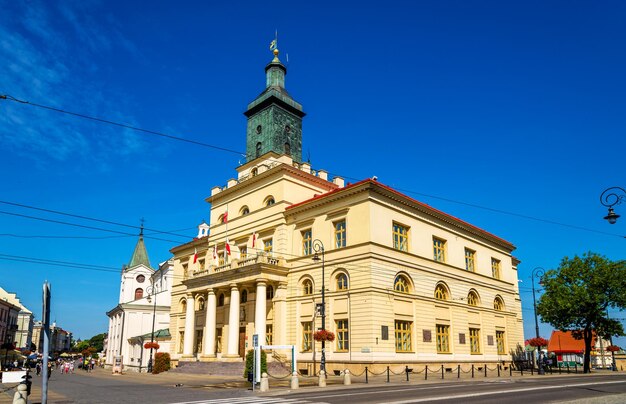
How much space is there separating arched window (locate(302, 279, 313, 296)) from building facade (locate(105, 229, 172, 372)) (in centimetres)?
2098

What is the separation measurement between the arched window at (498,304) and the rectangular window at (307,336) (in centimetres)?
2078

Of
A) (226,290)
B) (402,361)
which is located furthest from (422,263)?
(226,290)

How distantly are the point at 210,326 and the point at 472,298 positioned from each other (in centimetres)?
2338

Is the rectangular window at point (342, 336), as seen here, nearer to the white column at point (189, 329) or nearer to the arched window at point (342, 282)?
the arched window at point (342, 282)

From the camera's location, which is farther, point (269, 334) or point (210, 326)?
point (210, 326)

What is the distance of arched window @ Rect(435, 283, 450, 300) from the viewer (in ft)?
130

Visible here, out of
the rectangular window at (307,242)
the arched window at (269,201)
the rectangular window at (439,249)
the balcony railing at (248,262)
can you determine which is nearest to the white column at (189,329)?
the balcony railing at (248,262)

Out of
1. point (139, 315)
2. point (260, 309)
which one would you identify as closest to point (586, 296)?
point (260, 309)

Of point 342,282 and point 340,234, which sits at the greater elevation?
point 340,234

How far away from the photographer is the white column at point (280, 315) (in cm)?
3753

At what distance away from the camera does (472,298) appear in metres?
44.2

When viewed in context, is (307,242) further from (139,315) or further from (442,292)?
(139,315)

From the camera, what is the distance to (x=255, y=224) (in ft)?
140

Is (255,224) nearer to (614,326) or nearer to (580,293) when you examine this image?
(580,293)
